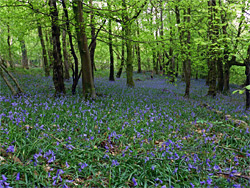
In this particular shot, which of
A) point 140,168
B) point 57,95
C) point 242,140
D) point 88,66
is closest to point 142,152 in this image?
point 140,168

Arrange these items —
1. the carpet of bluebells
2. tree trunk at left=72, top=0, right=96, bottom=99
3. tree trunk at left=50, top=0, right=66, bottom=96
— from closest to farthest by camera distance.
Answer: the carpet of bluebells
tree trunk at left=72, top=0, right=96, bottom=99
tree trunk at left=50, top=0, right=66, bottom=96

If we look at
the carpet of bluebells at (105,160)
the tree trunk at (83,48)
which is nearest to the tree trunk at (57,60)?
the tree trunk at (83,48)

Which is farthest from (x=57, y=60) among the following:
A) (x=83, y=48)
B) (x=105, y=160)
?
(x=105, y=160)

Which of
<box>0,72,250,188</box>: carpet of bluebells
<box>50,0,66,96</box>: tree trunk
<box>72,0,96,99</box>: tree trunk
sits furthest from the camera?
<box>50,0,66,96</box>: tree trunk

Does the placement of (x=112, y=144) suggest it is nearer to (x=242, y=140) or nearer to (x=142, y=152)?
(x=142, y=152)

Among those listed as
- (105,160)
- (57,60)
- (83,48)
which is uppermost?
(83,48)

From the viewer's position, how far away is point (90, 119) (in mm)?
5234

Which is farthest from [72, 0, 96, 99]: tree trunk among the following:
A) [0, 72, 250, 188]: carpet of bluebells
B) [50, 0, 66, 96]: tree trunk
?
[0, 72, 250, 188]: carpet of bluebells

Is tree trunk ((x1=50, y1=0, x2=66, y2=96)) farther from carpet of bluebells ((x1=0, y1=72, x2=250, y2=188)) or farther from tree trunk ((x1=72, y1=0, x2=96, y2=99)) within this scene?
carpet of bluebells ((x1=0, y1=72, x2=250, y2=188))

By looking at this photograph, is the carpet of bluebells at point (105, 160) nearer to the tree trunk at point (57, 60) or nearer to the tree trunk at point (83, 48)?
the tree trunk at point (83, 48)

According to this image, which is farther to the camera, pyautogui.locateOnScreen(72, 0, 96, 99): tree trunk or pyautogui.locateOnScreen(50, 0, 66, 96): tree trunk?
pyautogui.locateOnScreen(50, 0, 66, 96): tree trunk

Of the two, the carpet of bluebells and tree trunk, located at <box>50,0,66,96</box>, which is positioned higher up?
tree trunk, located at <box>50,0,66,96</box>

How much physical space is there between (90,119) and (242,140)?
4492 mm

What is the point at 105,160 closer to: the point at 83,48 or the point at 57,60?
the point at 83,48
